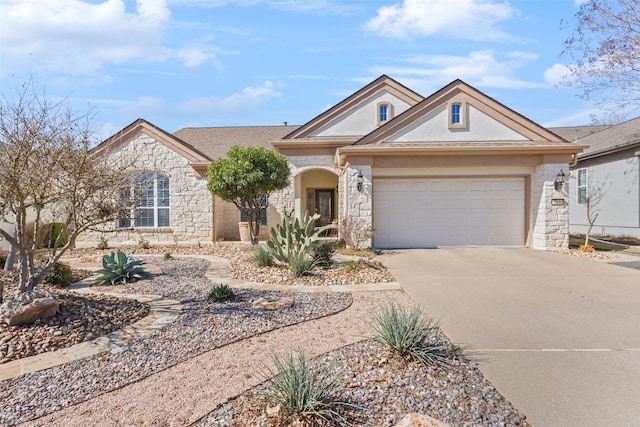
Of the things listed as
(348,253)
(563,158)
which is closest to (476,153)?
(563,158)

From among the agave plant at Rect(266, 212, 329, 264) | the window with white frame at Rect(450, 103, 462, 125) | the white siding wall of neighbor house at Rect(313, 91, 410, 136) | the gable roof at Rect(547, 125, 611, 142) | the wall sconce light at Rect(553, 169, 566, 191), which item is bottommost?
the agave plant at Rect(266, 212, 329, 264)

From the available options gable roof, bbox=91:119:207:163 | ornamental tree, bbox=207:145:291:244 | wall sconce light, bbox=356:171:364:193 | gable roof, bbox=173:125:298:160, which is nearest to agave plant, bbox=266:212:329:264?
wall sconce light, bbox=356:171:364:193

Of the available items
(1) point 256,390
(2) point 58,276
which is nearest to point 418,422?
(1) point 256,390

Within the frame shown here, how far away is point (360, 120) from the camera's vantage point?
1688cm

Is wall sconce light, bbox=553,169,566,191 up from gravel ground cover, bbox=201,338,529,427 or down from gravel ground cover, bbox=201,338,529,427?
up

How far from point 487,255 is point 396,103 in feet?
27.4

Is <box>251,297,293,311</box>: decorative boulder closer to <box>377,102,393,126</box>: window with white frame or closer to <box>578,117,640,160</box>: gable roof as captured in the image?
<box>377,102,393,126</box>: window with white frame

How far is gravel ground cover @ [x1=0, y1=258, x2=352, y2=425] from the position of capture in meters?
3.34

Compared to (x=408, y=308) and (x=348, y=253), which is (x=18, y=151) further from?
(x=348, y=253)

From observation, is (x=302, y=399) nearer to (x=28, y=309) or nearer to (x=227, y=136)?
(x=28, y=309)

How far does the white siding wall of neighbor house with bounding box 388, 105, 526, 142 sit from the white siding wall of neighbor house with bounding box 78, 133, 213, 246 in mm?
8211

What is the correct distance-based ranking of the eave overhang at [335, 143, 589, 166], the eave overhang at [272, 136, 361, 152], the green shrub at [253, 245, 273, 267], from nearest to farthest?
1. the green shrub at [253, 245, 273, 267]
2. the eave overhang at [335, 143, 589, 166]
3. the eave overhang at [272, 136, 361, 152]

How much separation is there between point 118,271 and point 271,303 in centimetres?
385

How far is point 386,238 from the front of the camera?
43.7 feet
